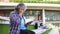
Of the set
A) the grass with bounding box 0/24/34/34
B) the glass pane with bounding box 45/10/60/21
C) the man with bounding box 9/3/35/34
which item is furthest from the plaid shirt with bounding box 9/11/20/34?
the glass pane with bounding box 45/10/60/21

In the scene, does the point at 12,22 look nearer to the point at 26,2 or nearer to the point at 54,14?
the point at 26,2

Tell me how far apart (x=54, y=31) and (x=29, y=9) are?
83 cm

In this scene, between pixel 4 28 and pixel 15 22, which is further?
pixel 4 28

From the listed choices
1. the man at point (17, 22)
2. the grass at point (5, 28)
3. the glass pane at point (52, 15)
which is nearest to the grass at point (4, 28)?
the grass at point (5, 28)

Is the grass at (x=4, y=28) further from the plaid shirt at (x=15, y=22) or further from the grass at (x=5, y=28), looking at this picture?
the plaid shirt at (x=15, y=22)

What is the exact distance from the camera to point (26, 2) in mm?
3770

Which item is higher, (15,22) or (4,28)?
(15,22)

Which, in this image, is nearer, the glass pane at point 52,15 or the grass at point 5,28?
the grass at point 5,28

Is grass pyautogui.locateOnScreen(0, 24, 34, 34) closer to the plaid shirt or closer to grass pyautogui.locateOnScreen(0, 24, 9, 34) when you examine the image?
grass pyautogui.locateOnScreen(0, 24, 9, 34)

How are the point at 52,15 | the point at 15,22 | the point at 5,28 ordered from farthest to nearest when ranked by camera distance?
the point at 52,15, the point at 5,28, the point at 15,22

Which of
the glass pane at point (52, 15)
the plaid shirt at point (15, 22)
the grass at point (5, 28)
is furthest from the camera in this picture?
the glass pane at point (52, 15)

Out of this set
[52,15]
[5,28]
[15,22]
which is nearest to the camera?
[15,22]

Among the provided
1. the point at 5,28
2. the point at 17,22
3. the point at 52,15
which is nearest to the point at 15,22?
the point at 17,22

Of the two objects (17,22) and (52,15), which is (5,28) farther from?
(52,15)
